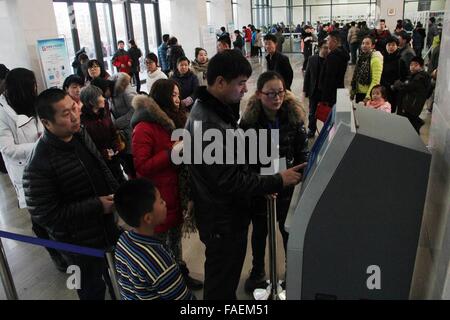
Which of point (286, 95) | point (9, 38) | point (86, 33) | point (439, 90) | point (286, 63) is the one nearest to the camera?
point (439, 90)

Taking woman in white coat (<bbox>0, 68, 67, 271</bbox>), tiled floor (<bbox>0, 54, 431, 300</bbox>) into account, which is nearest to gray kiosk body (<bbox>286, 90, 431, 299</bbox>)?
tiled floor (<bbox>0, 54, 431, 300</bbox>)

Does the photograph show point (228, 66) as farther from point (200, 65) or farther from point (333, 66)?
point (200, 65)

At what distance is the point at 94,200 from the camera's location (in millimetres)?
1861

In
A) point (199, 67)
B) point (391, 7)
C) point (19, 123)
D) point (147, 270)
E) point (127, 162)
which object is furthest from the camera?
point (391, 7)

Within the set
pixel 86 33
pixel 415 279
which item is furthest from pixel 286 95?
pixel 86 33

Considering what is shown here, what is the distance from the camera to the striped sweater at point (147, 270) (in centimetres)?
148

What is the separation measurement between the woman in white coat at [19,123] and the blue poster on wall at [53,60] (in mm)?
4419

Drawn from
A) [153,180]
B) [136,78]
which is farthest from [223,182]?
[136,78]

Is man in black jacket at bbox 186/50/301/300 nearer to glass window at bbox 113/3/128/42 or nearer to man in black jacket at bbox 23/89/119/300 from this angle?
man in black jacket at bbox 23/89/119/300

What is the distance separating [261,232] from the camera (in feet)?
8.41

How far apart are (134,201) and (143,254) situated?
0.70 feet
